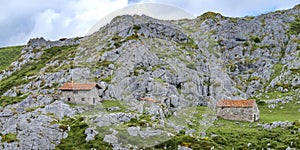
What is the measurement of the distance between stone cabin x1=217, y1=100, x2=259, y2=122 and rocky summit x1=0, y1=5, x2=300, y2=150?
2.02 m

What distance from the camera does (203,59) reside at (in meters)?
117

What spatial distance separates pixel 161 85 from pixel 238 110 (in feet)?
66.1

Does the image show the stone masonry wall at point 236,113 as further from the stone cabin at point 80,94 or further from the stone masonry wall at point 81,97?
the stone masonry wall at point 81,97

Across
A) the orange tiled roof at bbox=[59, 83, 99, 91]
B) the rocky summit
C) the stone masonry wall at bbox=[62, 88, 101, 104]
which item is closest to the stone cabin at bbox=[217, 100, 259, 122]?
the rocky summit

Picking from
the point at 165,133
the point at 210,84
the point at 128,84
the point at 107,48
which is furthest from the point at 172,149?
the point at 107,48

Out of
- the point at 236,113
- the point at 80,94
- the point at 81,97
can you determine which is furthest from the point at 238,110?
the point at 80,94

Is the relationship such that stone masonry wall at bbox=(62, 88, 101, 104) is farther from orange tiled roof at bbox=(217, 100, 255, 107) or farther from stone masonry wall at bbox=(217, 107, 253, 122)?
orange tiled roof at bbox=(217, 100, 255, 107)

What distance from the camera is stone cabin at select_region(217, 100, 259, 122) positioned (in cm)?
7044

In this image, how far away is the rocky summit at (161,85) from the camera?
53.6 meters

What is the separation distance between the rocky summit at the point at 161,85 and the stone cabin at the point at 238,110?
2020 millimetres

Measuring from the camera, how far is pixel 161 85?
83.5 metres

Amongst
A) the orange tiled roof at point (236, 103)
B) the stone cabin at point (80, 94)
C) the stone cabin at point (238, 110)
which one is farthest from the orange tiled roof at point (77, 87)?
the orange tiled roof at point (236, 103)

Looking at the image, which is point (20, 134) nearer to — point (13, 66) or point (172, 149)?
point (172, 149)

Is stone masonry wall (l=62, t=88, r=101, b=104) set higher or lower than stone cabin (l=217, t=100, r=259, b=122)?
higher
